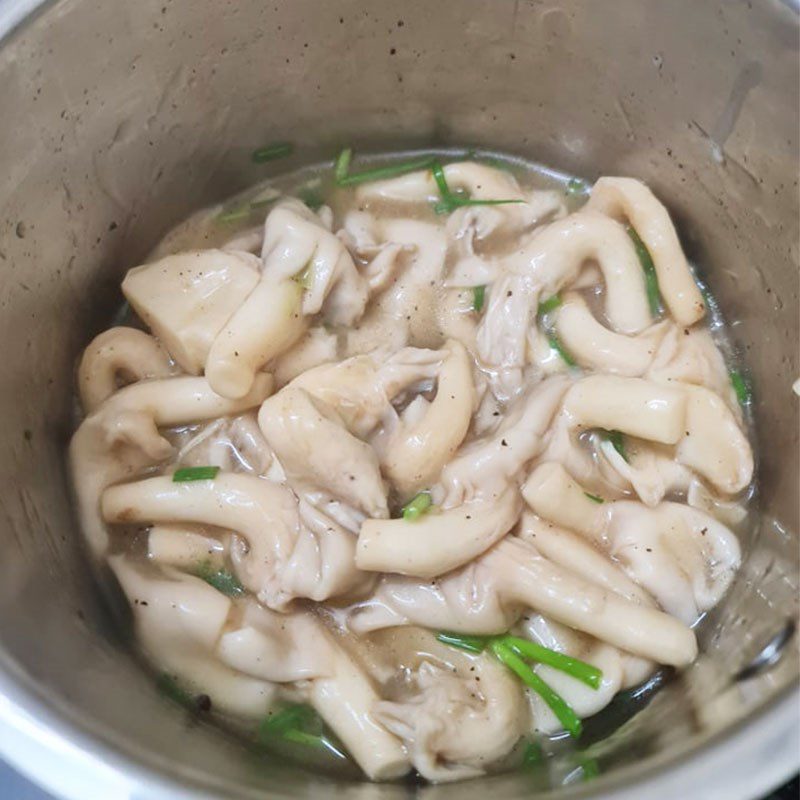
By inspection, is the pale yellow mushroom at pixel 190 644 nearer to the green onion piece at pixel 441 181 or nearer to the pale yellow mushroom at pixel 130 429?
the pale yellow mushroom at pixel 130 429

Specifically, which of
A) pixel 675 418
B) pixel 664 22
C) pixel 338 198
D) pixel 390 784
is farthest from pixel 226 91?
pixel 390 784

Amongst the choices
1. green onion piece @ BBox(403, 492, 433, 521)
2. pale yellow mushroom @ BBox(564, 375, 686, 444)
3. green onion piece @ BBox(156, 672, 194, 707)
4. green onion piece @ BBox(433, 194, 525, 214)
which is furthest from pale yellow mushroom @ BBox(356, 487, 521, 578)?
green onion piece @ BBox(433, 194, 525, 214)

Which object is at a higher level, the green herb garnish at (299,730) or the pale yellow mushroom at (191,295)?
the pale yellow mushroom at (191,295)

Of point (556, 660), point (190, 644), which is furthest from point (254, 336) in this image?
point (556, 660)

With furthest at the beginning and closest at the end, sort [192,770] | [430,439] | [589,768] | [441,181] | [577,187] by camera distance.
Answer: [577,187]
[441,181]
[430,439]
[589,768]
[192,770]

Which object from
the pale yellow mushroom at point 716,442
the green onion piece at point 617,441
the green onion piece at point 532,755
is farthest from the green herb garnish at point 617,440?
the green onion piece at point 532,755

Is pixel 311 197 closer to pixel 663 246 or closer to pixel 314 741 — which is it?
pixel 663 246

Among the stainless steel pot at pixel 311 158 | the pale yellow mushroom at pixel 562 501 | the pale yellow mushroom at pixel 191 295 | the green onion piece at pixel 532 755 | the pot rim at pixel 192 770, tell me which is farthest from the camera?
the pale yellow mushroom at pixel 191 295

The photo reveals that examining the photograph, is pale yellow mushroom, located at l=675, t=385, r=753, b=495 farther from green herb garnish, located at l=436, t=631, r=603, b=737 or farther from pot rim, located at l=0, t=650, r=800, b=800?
pot rim, located at l=0, t=650, r=800, b=800
